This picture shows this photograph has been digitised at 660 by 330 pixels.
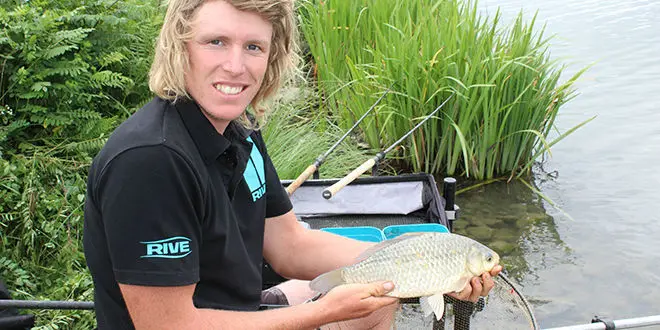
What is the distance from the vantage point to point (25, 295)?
277 cm

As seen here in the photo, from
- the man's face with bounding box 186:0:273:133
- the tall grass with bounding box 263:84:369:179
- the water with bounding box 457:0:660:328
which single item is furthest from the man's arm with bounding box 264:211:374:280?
the tall grass with bounding box 263:84:369:179

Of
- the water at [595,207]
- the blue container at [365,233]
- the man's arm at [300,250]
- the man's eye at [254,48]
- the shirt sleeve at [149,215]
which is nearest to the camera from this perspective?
the shirt sleeve at [149,215]

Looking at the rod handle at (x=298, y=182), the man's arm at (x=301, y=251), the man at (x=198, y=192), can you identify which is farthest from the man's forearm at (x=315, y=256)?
the rod handle at (x=298, y=182)

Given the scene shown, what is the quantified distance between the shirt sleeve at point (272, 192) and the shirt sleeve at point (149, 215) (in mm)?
534

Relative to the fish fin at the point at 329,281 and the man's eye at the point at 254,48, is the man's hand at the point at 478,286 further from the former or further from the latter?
the man's eye at the point at 254,48

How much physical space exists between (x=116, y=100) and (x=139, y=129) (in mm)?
2780

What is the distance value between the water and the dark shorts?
186cm

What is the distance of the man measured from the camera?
1.40m

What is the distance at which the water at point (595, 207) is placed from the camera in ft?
12.8

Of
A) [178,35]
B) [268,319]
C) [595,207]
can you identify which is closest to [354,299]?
[268,319]

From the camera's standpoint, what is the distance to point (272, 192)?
6.64ft

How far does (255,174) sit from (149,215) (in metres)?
0.51

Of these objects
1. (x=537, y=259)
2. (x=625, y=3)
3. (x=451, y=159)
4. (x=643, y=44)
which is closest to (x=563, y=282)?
(x=537, y=259)

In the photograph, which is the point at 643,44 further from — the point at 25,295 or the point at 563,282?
the point at 25,295
